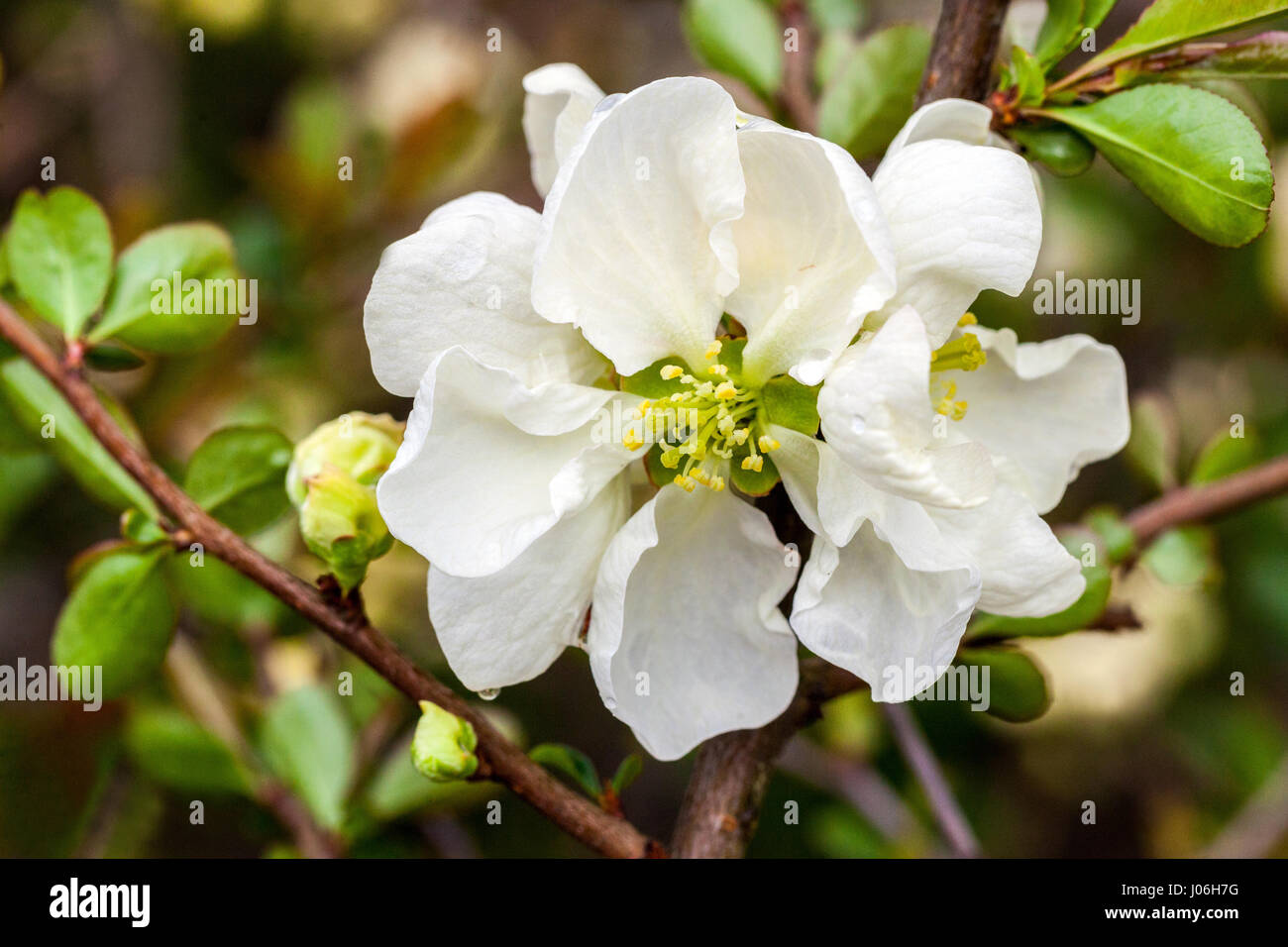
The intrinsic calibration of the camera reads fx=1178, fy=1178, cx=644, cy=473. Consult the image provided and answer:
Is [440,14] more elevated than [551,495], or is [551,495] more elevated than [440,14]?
[440,14]

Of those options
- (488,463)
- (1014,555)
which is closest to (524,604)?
(488,463)

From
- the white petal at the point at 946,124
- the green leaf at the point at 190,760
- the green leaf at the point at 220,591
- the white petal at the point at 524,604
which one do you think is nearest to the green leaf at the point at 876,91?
the white petal at the point at 946,124

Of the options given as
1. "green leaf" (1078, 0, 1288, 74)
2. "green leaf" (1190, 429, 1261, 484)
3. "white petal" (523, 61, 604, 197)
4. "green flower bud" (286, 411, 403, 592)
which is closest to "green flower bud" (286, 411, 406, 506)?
"green flower bud" (286, 411, 403, 592)

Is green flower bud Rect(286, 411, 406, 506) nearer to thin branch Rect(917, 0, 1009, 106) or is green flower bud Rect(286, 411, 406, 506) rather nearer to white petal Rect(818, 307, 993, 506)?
white petal Rect(818, 307, 993, 506)

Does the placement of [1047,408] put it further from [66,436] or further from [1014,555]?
[66,436]

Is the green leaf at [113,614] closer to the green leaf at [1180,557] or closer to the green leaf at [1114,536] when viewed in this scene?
the green leaf at [1114,536]
